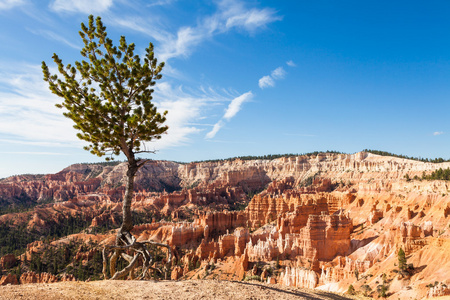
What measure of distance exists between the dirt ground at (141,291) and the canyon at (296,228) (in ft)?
62.8

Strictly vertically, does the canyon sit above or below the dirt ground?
below

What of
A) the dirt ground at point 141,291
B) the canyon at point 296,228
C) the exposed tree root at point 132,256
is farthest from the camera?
the canyon at point 296,228

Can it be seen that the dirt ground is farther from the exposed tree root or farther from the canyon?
the canyon

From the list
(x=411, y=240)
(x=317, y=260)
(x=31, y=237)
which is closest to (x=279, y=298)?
(x=411, y=240)

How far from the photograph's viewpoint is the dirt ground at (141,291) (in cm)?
Result: 969

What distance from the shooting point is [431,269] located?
27.8 meters

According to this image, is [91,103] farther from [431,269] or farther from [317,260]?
[317,260]

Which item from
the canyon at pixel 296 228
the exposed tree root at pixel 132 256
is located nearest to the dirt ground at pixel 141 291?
the exposed tree root at pixel 132 256

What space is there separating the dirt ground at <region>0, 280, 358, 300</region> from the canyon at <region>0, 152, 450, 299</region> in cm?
1915

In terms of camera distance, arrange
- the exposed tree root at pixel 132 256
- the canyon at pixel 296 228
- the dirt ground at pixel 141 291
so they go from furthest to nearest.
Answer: the canyon at pixel 296 228 → the exposed tree root at pixel 132 256 → the dirt ground at pixel 141 291

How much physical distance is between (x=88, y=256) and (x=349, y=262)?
50.2 meters

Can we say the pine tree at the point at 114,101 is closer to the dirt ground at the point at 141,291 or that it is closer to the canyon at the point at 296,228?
the dirt ground at the point at 141,291

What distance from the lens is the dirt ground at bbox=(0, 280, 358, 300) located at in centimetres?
969

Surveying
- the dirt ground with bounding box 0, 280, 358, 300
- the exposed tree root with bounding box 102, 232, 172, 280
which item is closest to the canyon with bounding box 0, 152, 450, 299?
the dirt ground with bounding box 0, 280, 358, 300
